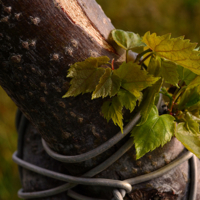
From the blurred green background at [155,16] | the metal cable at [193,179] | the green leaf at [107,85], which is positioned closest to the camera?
the green leaf at [107,85]

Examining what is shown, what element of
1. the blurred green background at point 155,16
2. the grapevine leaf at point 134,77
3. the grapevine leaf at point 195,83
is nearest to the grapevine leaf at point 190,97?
the grapevine leaf at point 195,83

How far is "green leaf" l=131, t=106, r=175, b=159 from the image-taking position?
0.35 metres

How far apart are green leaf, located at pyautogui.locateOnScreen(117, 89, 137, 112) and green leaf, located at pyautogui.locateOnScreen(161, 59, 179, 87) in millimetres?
68

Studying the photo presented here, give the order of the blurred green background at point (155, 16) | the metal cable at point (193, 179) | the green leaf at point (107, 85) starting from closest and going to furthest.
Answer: the green leaf at point (107, 85) → the metal cable at point (193, 179) → the blurred green background at point (155, 16)

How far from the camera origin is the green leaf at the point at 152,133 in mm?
351

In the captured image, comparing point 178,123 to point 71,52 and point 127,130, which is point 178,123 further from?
point 71,52

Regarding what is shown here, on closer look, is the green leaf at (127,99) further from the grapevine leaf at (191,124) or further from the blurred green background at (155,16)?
the blurred green background at (155,16)

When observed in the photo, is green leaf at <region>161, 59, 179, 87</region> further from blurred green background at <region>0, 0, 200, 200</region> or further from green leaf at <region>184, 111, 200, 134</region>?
blurred green background at <region>0, 0, 200, 200</region>

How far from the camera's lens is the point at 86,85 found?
0.33 m

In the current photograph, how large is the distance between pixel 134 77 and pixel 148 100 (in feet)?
0.16

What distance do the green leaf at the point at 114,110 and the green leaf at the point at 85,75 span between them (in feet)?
0.11

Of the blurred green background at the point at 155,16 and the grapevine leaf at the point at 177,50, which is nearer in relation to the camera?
the grapevine leaf at the point at 177,50

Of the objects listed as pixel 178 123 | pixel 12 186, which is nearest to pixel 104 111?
pixel 178 123

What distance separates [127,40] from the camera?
359 millimetres
